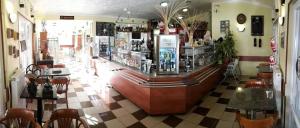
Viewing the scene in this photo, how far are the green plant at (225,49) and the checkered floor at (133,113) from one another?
1.96 meters

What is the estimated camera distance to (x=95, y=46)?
9.85 m

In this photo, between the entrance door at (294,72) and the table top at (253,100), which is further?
the table top at (253,100)

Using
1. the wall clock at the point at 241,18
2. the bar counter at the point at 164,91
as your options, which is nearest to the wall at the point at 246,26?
the wall clock at the point at 241,18

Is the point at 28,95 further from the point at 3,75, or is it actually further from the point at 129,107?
the point at 129,107

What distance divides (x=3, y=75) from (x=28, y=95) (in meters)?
0.44

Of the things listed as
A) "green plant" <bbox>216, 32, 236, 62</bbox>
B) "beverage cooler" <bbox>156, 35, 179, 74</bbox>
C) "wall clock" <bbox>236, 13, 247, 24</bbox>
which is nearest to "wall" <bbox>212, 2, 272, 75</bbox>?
"wall clock" <bbox>236, 13, 247, 24</bbox>

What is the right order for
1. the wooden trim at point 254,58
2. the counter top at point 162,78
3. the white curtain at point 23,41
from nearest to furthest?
the counter top at point 162,78, the white curtain at point 23,41, the wooden trim at point 254,58

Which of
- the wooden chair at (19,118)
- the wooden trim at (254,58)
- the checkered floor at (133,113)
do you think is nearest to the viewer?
the wooden chair at (19,118)

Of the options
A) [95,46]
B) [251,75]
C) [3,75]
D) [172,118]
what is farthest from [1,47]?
[251,75]

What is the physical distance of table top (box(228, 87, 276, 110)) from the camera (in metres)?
2.77

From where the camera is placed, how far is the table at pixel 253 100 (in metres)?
2.75

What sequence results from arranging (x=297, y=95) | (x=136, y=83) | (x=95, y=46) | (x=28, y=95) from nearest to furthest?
(x=297, y=95)
(x=28, y=95)
(x=136, y=83)
(x=95, y=46)

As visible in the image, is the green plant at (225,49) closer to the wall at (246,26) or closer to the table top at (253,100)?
the wall at (246,26)

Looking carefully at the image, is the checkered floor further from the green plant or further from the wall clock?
the wall clock
